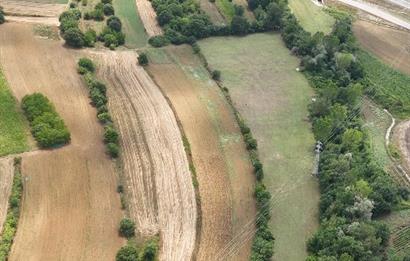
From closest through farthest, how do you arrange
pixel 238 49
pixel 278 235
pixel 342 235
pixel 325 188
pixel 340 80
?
pixel 342 235, pixel 278 235, pixel 325 188, pixel 340 80, pixel 238 49

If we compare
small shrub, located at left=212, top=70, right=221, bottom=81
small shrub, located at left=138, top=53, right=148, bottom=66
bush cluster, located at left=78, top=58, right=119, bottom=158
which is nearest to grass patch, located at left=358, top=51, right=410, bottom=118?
small shrub, located at left=212, top=70, right=221, bottom=81

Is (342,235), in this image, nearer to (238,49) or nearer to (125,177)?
(125,177)

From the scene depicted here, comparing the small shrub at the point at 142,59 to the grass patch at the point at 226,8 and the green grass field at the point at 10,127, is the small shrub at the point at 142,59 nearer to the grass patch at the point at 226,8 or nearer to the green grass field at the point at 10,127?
the green grass field at the point at 10,127

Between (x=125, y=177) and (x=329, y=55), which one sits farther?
(x=329, y=55)

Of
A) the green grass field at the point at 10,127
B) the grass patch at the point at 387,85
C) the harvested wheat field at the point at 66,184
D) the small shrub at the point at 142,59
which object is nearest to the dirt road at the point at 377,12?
the grass patch at the point at 387,85

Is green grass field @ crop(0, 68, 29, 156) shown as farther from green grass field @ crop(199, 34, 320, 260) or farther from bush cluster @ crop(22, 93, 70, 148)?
green grass field @ crop(199, 34, 320, 260)

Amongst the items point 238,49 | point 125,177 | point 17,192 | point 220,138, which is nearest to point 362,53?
point 238,49
